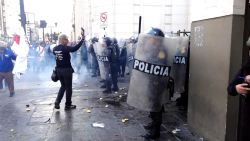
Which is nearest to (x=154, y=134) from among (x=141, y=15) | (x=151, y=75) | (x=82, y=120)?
(x=151, y=75)

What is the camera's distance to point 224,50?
4.80 m

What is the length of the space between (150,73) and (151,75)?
0.04 m

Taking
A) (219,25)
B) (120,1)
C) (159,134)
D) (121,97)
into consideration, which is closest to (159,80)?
(159,134)

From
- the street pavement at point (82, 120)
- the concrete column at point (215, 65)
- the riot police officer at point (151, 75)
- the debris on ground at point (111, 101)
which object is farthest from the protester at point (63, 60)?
the concrete column at point (215, 65)

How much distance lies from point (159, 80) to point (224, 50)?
4.27ft

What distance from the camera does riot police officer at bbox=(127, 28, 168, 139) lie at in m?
5.58

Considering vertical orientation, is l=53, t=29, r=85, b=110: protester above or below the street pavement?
above

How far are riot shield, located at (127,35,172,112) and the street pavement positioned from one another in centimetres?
72

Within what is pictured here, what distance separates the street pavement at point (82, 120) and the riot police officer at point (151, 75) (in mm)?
609

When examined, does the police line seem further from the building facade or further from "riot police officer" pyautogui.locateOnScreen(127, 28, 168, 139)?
the building facade

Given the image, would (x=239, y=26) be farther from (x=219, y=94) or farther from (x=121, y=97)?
(x=121, y=97)

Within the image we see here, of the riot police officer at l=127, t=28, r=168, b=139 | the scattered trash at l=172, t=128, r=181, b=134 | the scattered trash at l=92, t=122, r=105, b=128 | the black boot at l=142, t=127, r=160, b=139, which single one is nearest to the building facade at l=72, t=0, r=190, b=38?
the scattered trash at l=92, t=122, r=105, b=128

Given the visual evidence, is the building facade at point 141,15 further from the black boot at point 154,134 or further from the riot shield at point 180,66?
the black boot at point 154,134

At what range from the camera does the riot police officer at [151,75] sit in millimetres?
5578
